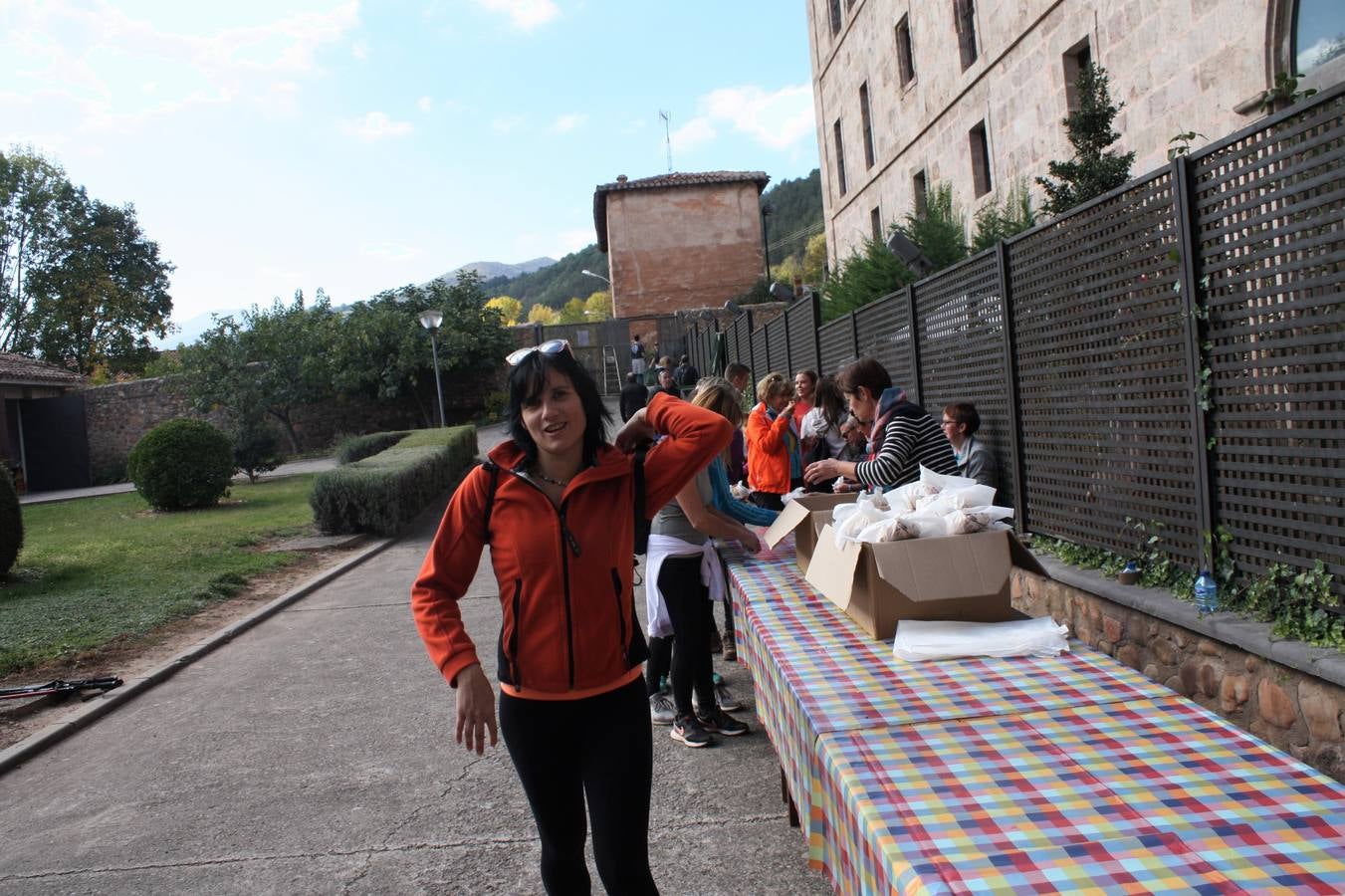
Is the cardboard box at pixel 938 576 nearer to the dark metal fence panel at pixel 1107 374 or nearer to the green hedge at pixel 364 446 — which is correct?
the dark metal fence panel at pixel 1107 374

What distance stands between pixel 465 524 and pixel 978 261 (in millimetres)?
5135

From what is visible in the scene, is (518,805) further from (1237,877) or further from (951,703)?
(1237,877)

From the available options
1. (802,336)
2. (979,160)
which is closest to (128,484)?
(802,336)

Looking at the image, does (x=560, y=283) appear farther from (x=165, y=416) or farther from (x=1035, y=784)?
(x=1035, y=784)

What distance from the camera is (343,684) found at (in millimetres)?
6551

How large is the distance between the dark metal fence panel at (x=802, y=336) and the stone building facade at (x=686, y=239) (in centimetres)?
3025

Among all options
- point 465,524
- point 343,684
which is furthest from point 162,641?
point 465,524

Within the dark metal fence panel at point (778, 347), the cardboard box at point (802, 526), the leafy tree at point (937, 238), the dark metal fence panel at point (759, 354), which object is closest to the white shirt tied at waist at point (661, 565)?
the cardboard box at point (802, 526)

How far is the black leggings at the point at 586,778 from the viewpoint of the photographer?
2.46 meters

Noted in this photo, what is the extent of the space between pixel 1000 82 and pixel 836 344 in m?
7.12

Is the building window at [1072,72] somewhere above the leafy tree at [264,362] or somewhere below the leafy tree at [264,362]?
above

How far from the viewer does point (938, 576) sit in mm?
2953

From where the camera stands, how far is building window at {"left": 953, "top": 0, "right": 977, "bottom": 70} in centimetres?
1708

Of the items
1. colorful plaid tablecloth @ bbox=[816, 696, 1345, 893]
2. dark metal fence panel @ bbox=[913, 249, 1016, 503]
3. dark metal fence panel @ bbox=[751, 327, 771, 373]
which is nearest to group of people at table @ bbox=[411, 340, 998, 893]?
colorful plaid tablecloth @ bbox=[816, 696, 1345, 893]
